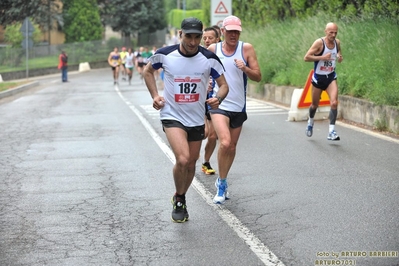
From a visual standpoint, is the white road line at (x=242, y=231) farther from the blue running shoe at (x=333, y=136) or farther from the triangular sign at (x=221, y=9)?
the triangular sign at (x=221, y=9)

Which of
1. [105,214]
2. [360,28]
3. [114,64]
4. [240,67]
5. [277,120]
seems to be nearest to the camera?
[105,214]

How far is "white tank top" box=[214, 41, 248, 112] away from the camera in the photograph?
9055 mm

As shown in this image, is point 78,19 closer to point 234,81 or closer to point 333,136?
point 333,136

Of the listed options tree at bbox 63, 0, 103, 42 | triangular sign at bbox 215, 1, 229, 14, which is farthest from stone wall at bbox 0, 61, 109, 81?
triangular sign at bbox 215, 1, 229, 14

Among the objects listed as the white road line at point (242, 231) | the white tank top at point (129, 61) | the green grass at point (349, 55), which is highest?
the green grass at point (349, 55)

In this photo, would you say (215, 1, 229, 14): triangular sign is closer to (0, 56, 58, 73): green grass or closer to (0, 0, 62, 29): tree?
(0, 56, 58, 73): green grass

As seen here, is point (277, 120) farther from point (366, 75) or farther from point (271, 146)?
point (271, 146)

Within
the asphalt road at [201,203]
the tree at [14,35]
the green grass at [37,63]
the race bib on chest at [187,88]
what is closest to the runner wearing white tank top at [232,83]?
the asphalt road at [201,203]

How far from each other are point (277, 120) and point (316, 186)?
8538 millimetres

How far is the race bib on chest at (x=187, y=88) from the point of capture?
7.72 metres

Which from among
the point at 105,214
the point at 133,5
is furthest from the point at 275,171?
the point at 133,5

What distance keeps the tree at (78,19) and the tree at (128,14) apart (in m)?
6.18

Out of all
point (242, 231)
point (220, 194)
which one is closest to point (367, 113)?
point (220, 194)

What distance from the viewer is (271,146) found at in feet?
43.9
